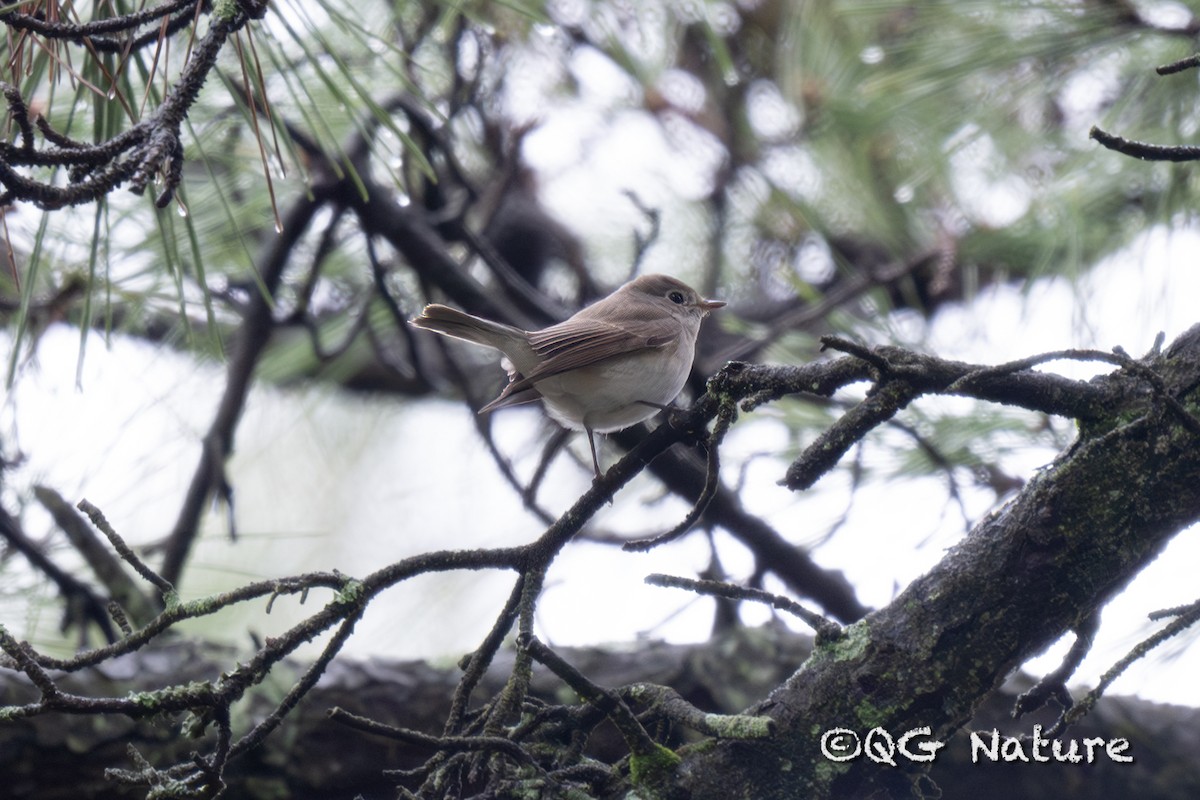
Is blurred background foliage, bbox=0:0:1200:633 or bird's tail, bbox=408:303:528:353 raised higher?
blurred background foliage, bbox=0:0:1200:633

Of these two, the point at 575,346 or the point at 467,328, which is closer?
the point at 467,328

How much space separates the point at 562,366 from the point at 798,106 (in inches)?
108

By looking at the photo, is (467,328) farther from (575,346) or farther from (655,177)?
(655,177)

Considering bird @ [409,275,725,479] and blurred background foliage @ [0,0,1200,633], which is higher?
blurred background foliage @ [0,0,1200,633]

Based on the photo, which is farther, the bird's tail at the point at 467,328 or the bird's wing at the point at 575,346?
the bird's wing at the point at 575,346

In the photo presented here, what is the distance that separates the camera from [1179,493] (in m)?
1.68

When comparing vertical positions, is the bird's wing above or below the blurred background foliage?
below

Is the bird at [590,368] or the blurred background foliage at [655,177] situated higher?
the blurred background foliage at [655,177]

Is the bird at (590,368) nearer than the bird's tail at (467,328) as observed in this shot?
No

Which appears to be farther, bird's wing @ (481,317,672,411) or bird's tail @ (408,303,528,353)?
bird's wing @ (481,317,672,411)

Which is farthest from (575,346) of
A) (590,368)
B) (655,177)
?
(655,177)

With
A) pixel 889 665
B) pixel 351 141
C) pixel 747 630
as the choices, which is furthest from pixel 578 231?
pixel 889 665

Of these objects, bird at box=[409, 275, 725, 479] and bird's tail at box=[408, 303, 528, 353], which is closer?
bird's tail at box=[408, 303, 528, 353]

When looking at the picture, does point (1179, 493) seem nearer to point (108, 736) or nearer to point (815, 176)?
point (108, 736)
